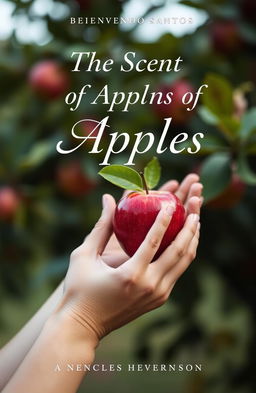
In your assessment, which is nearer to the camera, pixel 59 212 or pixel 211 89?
pixel 211 89

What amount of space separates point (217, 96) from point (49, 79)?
508 millimetres

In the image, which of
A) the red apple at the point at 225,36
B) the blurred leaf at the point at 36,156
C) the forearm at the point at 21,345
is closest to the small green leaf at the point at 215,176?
the forearm at the point at 21,345

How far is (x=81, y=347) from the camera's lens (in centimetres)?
86

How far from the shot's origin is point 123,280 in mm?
811

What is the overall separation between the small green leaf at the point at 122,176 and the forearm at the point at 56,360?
0.65 ft

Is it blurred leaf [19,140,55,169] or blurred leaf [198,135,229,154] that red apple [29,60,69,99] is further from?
blurred leaf [198,135,229,154]

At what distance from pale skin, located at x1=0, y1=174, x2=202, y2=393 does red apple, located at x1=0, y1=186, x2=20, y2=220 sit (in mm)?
672

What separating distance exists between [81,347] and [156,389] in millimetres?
2361

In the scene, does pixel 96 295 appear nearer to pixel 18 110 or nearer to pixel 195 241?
pixel 195 241

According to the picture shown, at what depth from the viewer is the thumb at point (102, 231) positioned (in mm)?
892

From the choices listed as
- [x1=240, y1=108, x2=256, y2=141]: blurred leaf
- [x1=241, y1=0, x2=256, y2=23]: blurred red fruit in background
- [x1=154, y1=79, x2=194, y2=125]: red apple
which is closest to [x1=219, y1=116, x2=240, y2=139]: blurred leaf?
[x1=240, y1=108, x2=256, y2=141]: blurred leaf

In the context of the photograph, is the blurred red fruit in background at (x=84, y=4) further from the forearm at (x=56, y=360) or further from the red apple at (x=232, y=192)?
the forearm at (x=56, y=360)

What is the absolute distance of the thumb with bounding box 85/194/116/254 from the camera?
89cm

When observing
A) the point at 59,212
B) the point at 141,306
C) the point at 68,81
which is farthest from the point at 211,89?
the point at 59,212
